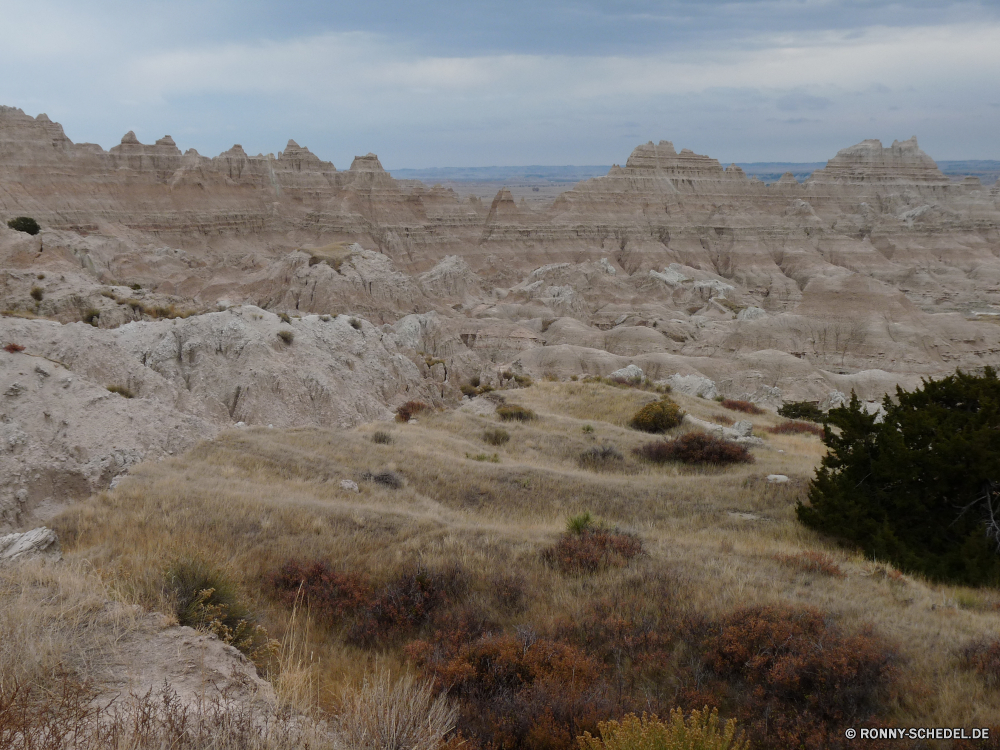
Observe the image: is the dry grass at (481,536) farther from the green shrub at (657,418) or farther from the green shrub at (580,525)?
the green shrub at (657,418)

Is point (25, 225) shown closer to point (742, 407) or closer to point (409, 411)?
point (409, 411)

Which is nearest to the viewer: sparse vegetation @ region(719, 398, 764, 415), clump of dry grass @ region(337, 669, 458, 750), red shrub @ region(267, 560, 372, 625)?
clump of dry grass @ region(337, 669, 458, 750)

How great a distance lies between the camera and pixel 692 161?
4240 inches

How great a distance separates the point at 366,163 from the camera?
9238 cm

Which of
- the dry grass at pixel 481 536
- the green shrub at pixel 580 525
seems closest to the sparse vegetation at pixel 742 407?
the dry grass at pixel 481 536

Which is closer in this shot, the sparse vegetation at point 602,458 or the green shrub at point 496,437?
the sparse vegetation at point 602,458

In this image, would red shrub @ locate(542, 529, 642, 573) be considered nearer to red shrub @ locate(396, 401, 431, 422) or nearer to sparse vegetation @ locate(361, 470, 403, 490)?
sparse vegetation @ locate(361, 470, 403, 490)

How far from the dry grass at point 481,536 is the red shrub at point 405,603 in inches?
7.9

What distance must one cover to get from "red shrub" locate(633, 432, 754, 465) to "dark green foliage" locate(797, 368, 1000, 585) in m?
3.75

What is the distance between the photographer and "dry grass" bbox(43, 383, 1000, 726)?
549 centimetres

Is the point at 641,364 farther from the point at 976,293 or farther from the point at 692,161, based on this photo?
the point at 692,161

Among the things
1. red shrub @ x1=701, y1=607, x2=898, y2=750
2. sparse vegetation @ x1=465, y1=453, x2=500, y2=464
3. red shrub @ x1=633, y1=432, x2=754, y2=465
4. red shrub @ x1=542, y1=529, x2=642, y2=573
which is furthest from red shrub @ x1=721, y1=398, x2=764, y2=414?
red shrub @ x1=701, y1=607, x2=898, y2=750

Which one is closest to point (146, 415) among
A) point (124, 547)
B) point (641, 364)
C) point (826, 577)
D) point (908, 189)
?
point (124, 547)

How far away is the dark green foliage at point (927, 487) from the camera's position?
774 cm
